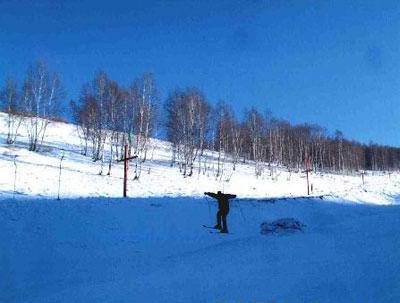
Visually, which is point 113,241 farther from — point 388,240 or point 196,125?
point 196,125

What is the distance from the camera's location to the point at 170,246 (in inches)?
587

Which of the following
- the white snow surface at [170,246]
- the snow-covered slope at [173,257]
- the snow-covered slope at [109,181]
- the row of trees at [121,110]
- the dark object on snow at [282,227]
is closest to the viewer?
the snow-covered slope at [173,257]

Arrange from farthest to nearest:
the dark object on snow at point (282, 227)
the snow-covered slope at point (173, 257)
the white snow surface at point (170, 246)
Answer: the dark object on snow at point (282, 227), the white snow surface at point (170, 246), the snow-covered slope at point (173, 257)

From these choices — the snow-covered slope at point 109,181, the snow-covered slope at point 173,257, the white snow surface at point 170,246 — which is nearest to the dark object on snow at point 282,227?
the white snow surface at point 170,246

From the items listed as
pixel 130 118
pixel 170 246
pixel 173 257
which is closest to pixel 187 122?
pixel 130 118

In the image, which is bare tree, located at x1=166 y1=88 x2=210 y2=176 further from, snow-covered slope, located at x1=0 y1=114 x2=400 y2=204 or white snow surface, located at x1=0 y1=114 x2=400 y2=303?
white snow surface, located at x1=0 y1=114 x2=400 y2=303

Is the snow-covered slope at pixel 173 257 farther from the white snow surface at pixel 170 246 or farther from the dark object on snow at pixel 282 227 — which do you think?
the dark object on snow at pixel 282 227

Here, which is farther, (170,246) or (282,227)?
(170,246)

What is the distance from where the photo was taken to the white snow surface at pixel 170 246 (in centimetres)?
624

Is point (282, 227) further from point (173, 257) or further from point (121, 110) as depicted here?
point (121, 110)

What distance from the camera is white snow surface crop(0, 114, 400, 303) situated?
624 centimetres

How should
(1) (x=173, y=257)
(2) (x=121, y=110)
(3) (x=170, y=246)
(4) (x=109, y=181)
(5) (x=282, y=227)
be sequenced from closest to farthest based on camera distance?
(1) (x=173, y=257) < (5) (x=282, y=227) < (3) (x=170, y=246) < (4) (x=109, y=181) < (2) (x=121, y=110)

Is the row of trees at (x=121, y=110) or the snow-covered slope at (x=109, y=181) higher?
the row of trees at (x=121, y=110)

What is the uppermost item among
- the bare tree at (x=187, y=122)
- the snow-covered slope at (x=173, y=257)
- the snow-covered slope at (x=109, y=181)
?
the bare tree at (x=187, y=122)
